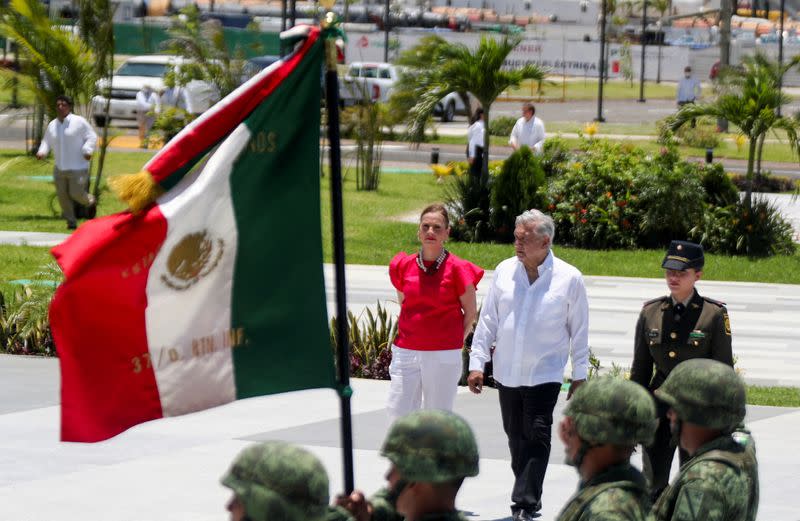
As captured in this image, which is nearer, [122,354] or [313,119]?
[122,354]

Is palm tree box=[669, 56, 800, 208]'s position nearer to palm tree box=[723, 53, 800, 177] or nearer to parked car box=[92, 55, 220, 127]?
palm tree box=[723, 53, 800, 177]

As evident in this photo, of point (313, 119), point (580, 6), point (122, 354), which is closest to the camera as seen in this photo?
point (122, 354)

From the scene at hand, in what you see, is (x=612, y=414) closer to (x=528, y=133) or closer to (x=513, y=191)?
(x=513, y=191)

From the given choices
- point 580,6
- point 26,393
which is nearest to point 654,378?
point 26,393

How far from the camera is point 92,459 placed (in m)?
9.94

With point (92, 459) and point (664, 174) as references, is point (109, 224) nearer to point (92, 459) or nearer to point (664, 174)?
point (92, 459)

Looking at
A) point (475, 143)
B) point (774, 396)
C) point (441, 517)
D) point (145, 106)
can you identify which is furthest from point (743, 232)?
point (145, 106)

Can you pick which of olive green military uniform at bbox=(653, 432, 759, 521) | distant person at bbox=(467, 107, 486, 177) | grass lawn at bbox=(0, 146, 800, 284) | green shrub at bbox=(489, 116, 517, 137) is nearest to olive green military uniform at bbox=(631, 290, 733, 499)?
olive green military uniform at bbox=(653, 432, 759, 521)

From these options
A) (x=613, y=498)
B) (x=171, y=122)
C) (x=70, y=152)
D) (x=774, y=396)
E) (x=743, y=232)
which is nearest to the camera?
(x=613, y=498)

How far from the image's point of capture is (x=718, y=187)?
22781mm

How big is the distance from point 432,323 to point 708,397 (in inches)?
153

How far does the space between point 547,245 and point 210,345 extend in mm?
3216

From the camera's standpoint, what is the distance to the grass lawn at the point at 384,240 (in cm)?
2014

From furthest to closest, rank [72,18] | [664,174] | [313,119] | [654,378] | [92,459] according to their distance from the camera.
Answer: [72,18] < [664,174] < [92,459] < [654,378] < [313,119]
